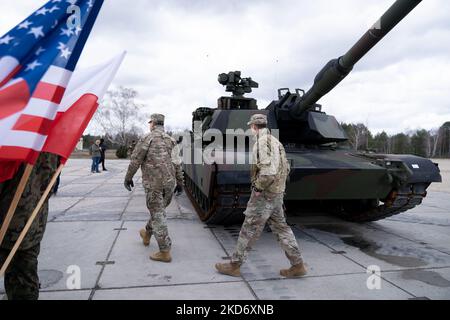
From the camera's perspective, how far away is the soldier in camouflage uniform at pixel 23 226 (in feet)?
8.13

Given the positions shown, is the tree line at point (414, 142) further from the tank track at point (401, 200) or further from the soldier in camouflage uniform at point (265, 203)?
the soldier in camouflage uniform at point (265, 203)

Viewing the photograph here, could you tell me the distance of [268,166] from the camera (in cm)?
387

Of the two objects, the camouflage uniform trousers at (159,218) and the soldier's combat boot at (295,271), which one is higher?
the camouflage uniform trousers at (159,218)

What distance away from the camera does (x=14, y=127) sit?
2348 mm

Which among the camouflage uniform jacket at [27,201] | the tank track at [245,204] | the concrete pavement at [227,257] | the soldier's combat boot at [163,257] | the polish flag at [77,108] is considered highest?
the polish flag at [77,108]

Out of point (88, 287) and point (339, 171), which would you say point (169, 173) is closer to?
point (88, 287)

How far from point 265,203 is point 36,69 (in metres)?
2.43

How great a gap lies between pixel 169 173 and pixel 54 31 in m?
2.38

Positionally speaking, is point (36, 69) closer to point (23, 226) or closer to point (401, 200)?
point (23, 226)

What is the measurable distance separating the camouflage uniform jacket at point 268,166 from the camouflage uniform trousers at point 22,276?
7.00 feet

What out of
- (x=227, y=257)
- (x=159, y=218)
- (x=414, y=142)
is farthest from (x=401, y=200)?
(x=414, y=142)

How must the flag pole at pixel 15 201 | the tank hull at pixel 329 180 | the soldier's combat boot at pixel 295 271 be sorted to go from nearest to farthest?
the flag pole at pixel 15 201 → the soldier's combat boot at pixel 295 271 → the tank hull at pixel 329 180

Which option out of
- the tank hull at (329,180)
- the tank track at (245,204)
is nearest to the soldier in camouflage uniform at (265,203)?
the tank hull at (329,180)

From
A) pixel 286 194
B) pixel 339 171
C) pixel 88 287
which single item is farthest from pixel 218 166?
pixel 88 287
